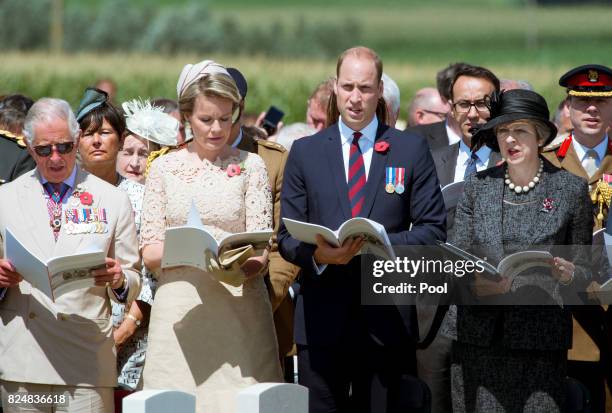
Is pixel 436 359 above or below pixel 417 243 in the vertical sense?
below

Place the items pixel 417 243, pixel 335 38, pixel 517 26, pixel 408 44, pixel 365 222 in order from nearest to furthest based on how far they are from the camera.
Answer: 1. pixel 365 222
2. pixel 417 243
3. pixel 517 26
4. pixel 408 44
5. pixel 335 38

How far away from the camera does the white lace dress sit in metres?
6.11

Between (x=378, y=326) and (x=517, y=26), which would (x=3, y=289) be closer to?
(x=378, y=326)

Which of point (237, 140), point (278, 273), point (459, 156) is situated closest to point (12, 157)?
point (237, 140)

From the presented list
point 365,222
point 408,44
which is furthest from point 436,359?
point 408,44

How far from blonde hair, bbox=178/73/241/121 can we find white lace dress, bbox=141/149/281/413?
0.34 m

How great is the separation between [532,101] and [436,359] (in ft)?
5.73

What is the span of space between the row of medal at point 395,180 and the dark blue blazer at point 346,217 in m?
0.03

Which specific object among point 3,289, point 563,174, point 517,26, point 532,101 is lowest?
point 3,289

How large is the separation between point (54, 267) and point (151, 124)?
258cm

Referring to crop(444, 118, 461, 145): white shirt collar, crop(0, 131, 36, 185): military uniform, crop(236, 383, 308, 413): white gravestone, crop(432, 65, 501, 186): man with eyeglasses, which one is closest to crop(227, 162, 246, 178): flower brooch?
crop(0, 131, 36, 185): military uniform

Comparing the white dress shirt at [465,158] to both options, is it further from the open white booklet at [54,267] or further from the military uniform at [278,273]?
the open white booklet at [54,267]

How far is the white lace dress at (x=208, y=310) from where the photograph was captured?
6109 millimetres

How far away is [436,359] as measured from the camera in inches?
281
